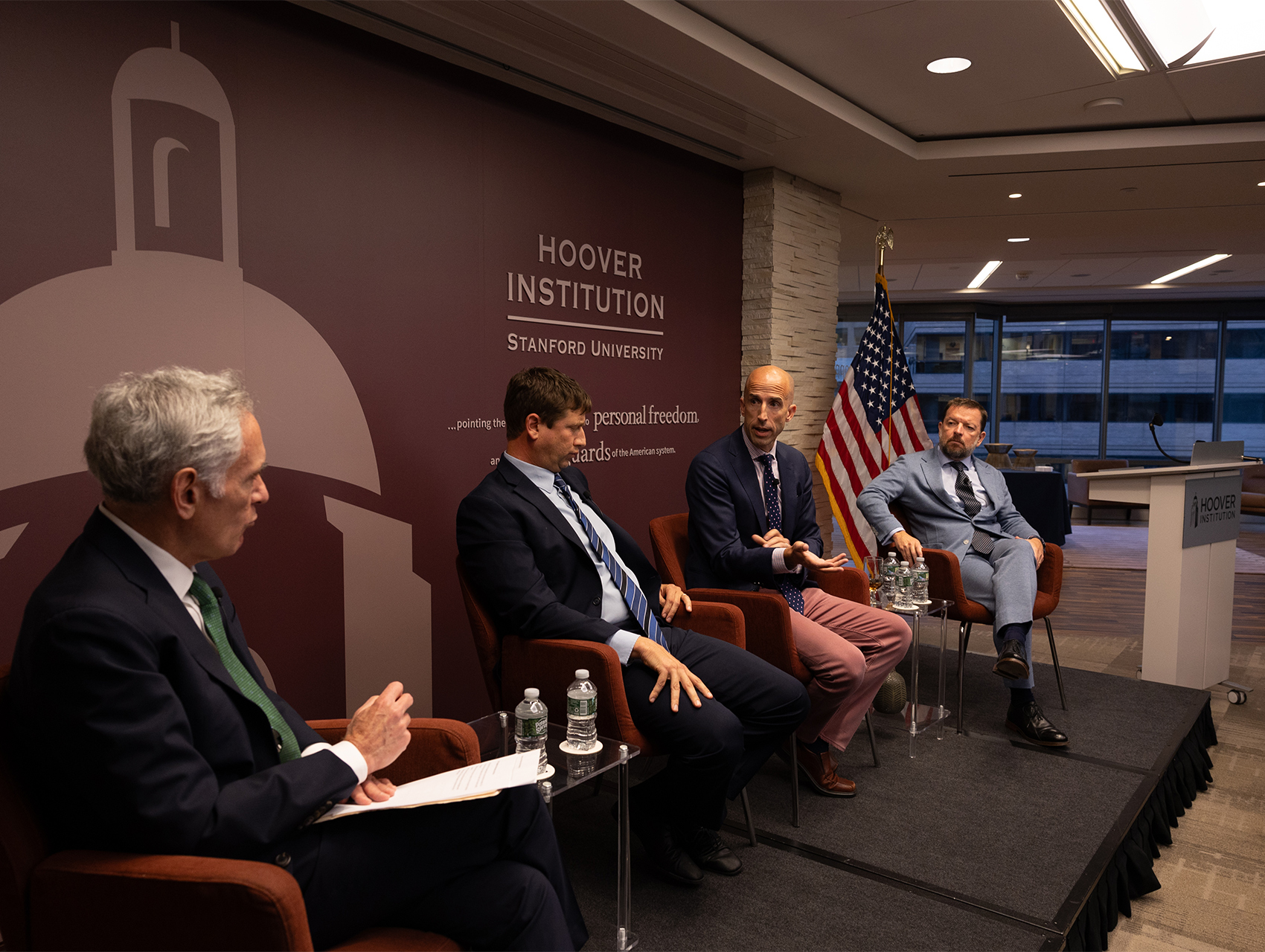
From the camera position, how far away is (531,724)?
2.06m

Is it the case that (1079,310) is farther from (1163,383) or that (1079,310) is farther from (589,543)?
(589,543)

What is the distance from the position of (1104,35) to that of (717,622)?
2890 mm

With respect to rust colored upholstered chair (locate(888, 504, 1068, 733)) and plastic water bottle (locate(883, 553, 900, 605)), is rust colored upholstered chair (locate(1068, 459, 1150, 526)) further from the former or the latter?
plastic water bottle (locate(883, 553, 900, 605))

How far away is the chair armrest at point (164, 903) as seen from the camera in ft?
3.84

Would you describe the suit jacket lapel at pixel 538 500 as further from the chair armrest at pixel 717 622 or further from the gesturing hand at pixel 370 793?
the gesturing hand at pixel 370 793

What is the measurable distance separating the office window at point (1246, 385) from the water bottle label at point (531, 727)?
40.7ft

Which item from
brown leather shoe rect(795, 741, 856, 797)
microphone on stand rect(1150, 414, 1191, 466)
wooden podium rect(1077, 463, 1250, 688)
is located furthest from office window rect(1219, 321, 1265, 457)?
brown leather shoe rect(795, 741, 856, 797)

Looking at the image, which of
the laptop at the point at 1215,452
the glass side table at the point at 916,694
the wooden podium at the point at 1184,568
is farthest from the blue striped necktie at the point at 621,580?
the laptop at the point at 1215,452

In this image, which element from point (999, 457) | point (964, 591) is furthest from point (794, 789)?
point (999, 457)

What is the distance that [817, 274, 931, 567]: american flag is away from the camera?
5465 millimetres

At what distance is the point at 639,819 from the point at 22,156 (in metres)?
2.50

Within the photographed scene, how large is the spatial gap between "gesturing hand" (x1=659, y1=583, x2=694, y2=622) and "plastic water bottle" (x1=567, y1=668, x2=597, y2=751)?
0.68 m

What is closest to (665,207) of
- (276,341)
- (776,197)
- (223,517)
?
(776,197)

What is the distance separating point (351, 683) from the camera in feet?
10.1
